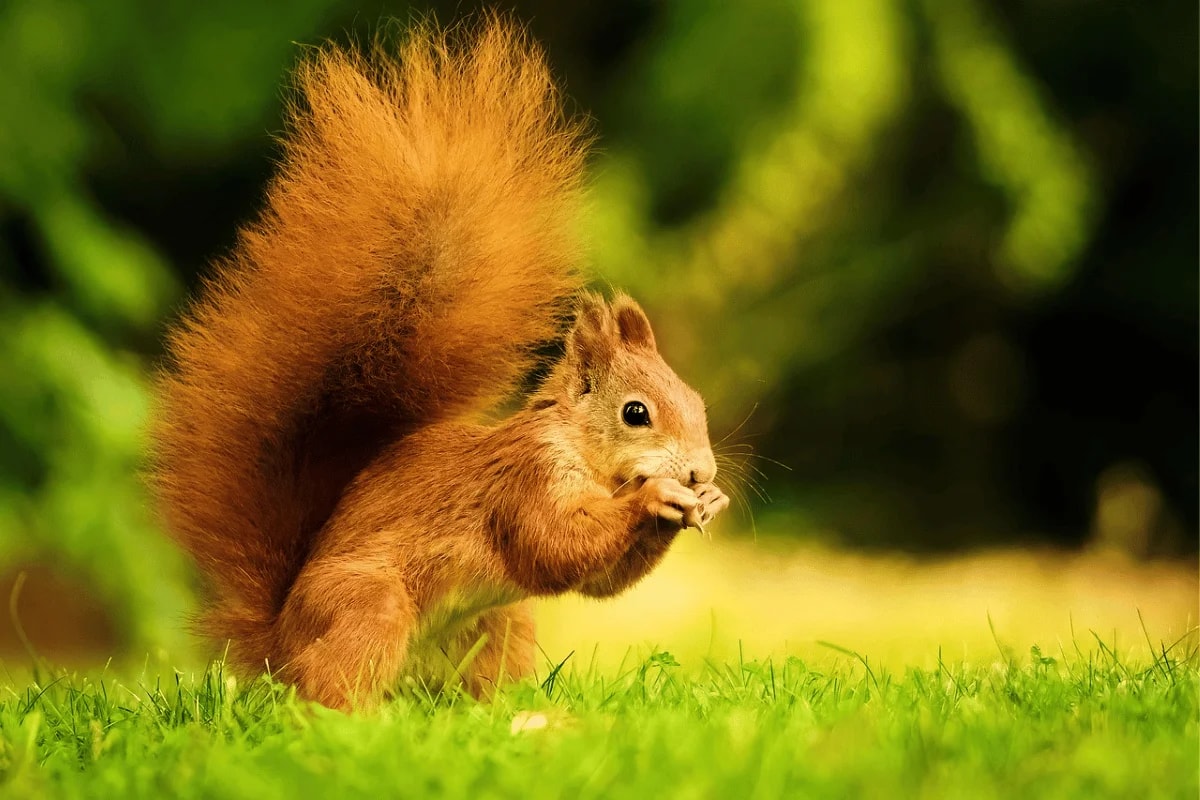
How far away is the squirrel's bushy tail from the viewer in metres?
2.24

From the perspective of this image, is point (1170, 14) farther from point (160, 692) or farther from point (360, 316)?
point (160, 692)

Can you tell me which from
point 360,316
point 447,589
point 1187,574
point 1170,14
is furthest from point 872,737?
point 1170,14

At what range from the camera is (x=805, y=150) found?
4.63 metres

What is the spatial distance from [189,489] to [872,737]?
1220 mm

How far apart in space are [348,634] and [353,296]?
56 cm

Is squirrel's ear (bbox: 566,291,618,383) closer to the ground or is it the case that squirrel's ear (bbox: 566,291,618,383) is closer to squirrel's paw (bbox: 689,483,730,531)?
squirrel's paw (bbox: 689,483,730,531)

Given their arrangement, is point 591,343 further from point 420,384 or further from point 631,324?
point 420,384

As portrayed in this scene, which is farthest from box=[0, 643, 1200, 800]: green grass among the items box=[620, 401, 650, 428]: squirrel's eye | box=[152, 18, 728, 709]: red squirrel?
box=[620, 401, 650, 428]: squirrel's eye

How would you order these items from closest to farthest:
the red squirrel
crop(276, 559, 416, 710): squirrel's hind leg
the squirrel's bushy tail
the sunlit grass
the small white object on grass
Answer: the small white object on grass → crop(276, 559, 416, 710): squirrel's hind leg → the red squirrel → the squirrel's bushy tail → the sunlit grass

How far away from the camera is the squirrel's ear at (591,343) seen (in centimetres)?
228

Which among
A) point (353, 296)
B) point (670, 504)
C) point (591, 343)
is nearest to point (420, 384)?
point (353, 296)

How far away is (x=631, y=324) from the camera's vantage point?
7.62 ft

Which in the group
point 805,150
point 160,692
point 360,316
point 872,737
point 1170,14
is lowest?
point 160,692

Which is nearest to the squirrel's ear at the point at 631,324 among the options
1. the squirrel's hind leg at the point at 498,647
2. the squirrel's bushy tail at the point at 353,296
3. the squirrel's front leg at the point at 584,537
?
the squirrel's bushy tail at the point at 353,296
